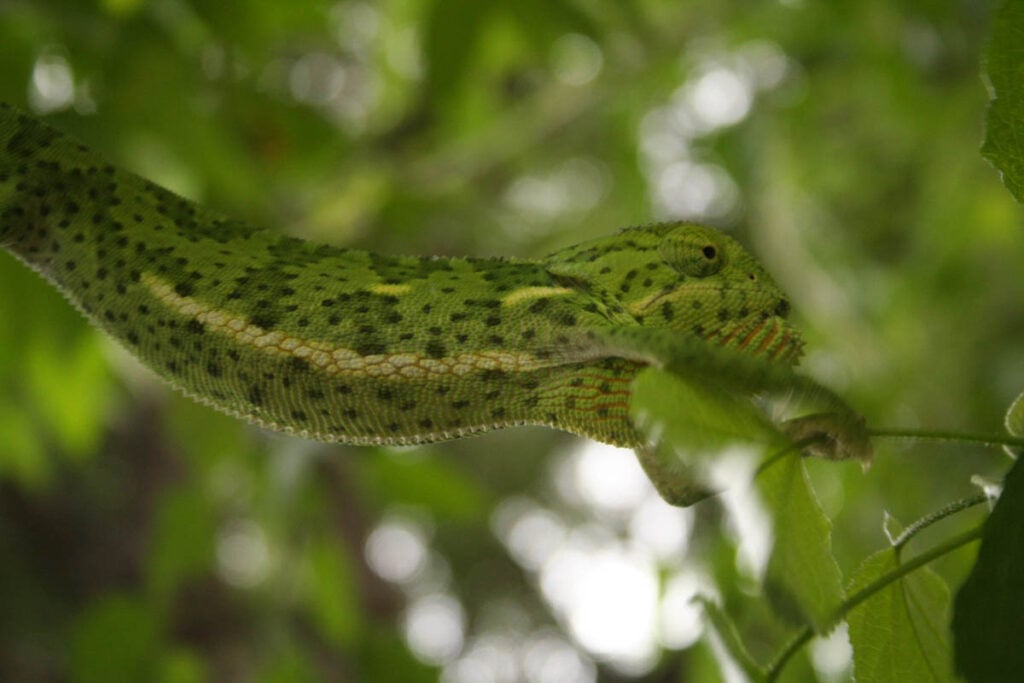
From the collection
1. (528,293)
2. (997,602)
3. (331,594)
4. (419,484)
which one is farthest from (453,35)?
(997,602)

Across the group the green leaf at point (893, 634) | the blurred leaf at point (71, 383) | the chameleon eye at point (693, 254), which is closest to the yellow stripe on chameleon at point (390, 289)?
the chameleon eye at point (693, 254)

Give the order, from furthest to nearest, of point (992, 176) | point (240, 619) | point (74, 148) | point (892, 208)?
1. point (892, 208)
2. point (240, 619)
3. point (992, 176)
4. point (74, 148)

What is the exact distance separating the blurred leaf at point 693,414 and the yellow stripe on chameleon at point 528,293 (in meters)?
0.20

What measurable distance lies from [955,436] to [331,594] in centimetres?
211

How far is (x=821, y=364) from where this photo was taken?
3951 millimetres

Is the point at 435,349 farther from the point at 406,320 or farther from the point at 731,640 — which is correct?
the point at 731,640

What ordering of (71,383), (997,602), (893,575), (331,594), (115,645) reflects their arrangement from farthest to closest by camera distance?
(331,594), (71,383), (115,645), (893,575), (997,602)

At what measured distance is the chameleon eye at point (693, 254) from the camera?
1.03 metres

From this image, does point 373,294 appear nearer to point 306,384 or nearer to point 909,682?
point 306,384

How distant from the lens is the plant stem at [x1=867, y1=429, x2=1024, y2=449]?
82cm

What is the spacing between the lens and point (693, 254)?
40.7 inches

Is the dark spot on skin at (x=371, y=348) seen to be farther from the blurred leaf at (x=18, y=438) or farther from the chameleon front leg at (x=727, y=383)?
the blurred leaf at (x=18, y=438)

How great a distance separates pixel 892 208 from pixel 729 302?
4003 millimetres

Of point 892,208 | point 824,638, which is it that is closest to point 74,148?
point 824,638
